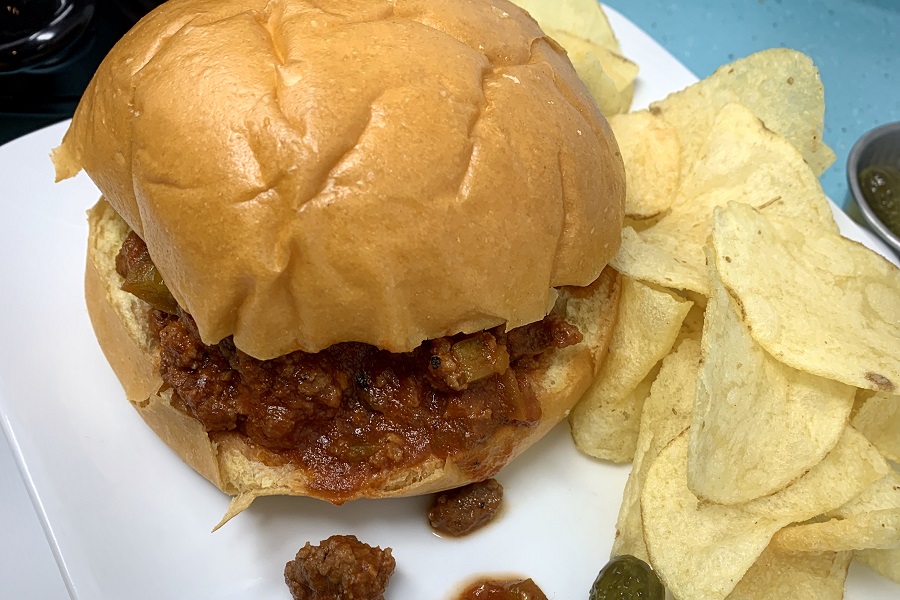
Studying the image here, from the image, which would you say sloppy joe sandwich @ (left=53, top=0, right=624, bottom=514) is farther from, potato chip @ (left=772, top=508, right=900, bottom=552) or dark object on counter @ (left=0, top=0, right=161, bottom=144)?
dark object on counter @ (left=0, top=0, right=161, bottom=144)

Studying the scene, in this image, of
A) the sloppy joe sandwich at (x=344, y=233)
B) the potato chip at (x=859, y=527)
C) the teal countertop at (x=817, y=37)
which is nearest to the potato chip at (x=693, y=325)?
the sloppy joe sandwich at (x=344, y=233)

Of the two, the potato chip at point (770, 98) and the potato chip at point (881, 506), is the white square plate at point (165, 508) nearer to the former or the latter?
the potato chip at point (881, 506)

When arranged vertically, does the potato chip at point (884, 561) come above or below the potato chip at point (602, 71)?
below

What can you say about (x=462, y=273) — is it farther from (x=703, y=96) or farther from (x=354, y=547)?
(x=703, y=96)

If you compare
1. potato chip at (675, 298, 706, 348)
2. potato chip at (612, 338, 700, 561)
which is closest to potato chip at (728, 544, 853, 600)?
potato chip at (612, 338, 700, 561)

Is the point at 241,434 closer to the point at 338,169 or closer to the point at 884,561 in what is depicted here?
the point at 338,169

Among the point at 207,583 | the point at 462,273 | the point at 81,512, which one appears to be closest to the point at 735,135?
the point at 462,273

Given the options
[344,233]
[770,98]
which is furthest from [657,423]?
[770,98]

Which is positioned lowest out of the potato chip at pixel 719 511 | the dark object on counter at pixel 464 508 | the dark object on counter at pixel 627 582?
the dark object on counter at pixel 464 508
